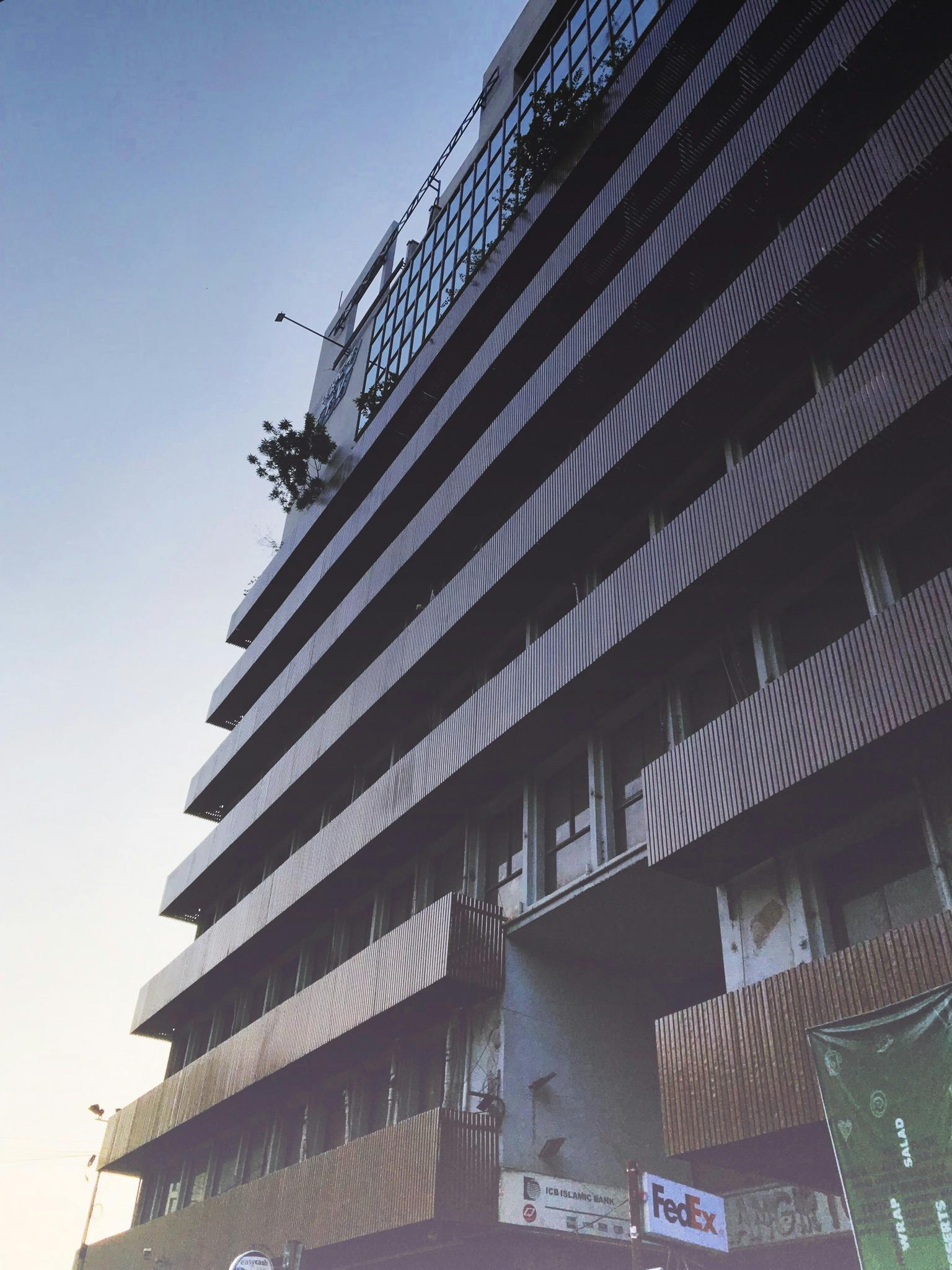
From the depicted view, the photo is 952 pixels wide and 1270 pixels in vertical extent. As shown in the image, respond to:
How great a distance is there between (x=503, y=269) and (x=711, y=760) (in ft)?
63.9

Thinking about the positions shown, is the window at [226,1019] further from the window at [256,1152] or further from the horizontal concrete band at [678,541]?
the horizontal concrete band at [678,541]

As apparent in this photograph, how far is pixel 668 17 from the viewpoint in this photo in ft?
87.0

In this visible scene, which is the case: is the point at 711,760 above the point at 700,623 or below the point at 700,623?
below

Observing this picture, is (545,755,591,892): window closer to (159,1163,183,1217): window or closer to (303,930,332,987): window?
(303,930,332,987): window

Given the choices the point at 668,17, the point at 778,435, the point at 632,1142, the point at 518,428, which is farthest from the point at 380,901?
the point at 668,17

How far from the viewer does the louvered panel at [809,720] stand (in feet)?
44.4

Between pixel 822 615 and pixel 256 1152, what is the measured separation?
2165 centimetres

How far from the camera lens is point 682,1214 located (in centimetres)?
1191

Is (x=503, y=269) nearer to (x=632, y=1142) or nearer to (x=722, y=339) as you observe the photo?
(x=722, y=339)

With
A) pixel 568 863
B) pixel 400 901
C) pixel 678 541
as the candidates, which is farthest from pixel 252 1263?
pixel 678 541

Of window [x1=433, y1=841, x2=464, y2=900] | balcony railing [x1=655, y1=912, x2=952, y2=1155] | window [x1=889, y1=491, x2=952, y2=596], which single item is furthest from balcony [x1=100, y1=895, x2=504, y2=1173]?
window [x1=889, y1=491, x2=952, y2=596]

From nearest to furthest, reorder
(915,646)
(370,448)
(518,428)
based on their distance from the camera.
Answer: (915,646), (518,428), (370,448)

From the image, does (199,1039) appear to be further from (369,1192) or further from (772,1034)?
(772,1034)

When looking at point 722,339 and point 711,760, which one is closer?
point 711,760
